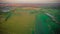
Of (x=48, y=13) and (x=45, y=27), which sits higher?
(x=48, y=13)

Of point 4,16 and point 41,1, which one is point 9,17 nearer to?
point 4,16

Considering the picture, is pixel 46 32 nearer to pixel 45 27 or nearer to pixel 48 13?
pixel 45 27

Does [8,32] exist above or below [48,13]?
below

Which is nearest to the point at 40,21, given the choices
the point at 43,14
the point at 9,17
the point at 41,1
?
the point at 43,14

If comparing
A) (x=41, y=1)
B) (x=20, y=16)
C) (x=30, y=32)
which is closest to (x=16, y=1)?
→ (x=20, y=16)

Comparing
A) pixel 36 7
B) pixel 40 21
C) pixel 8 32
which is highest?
pixel 36 7

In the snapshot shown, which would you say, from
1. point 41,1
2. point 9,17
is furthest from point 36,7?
point 9,17

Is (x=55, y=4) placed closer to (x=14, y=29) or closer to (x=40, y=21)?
(x=40, y=21)
